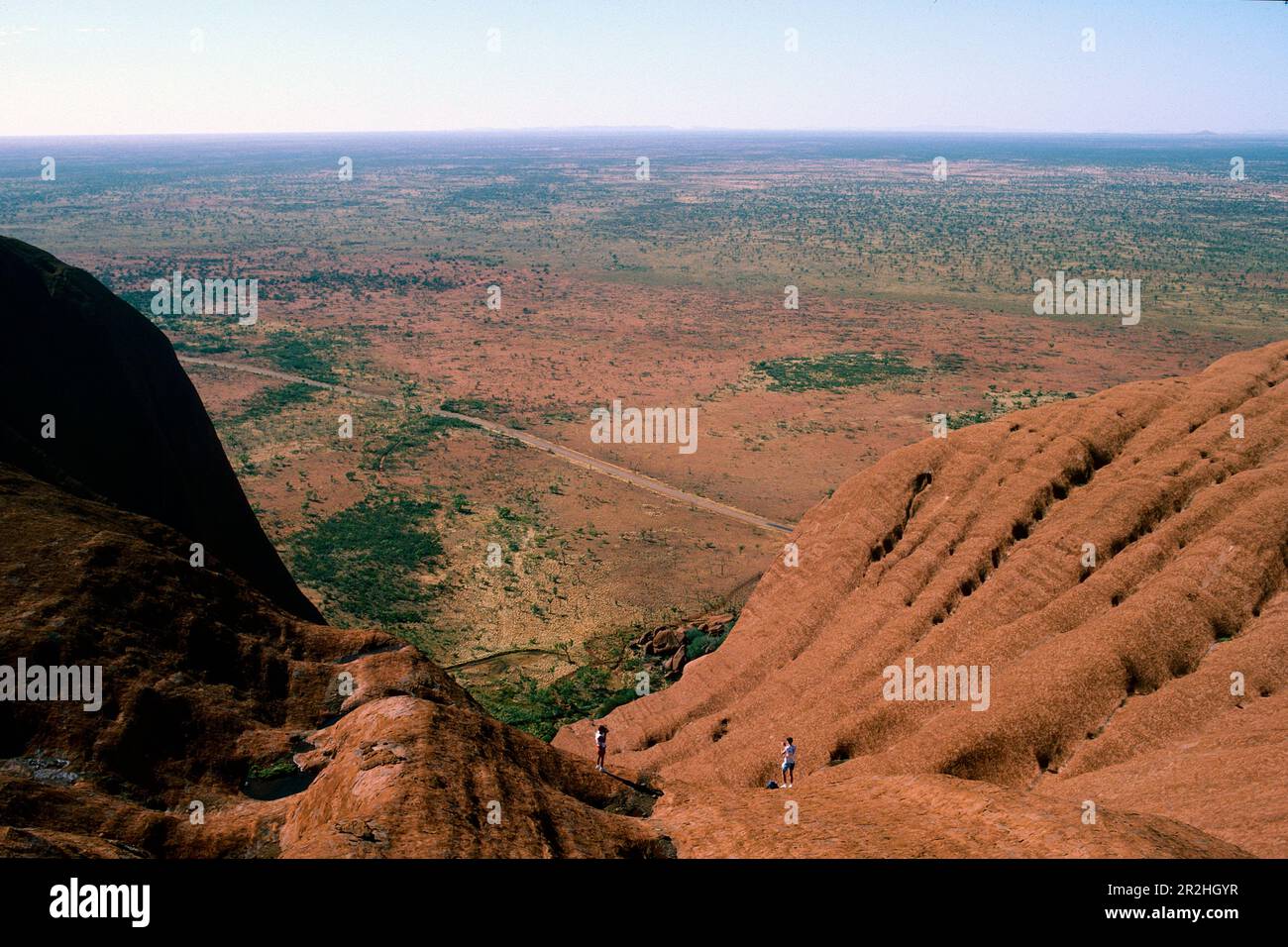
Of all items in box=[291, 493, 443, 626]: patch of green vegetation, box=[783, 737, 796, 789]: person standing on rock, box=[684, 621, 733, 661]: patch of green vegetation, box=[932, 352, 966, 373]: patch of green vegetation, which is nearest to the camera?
box=[783, 737, 796, 789]: person standing on rock

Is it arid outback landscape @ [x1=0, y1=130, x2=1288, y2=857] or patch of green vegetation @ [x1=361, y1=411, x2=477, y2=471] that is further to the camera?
patch of green vegetation @ [x1=361, y1=411, x2=477, y2=471]

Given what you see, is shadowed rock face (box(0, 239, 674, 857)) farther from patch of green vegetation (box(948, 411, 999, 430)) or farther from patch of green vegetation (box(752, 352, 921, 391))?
patch of green vegetation (box(752, 352, 921, 391))

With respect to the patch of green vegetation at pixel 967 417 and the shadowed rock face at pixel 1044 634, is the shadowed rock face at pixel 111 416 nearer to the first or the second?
the shadowed rock face at pixel 1044 634

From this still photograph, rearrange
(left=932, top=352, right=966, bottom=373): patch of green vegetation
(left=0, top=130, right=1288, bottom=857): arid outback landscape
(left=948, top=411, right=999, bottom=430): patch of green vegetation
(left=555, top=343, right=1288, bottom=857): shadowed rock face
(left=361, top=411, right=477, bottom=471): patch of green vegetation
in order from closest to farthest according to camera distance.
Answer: (left=0, top=130, right=1288, bottom=857): arid outback landscape < (left=555, top=343, right=1288, bottom=857): shadowed rock face < (left=361, top=411, right=477, bottom=471): patch of green vegetation < (left=948, top=411, right=999, bottom=430): patch of green vegetation < (left=932, top=352, right=966, bottom=373): patch of green vegetation

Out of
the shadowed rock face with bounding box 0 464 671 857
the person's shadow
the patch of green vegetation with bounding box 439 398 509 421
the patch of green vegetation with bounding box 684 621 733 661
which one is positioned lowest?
the patch of green vegetation with bounding box 684 621 733 661

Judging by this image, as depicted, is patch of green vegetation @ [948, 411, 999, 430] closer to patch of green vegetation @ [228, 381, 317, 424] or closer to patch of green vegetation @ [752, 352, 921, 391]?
patch of green vegetation @ [752, 352, 921, 391]

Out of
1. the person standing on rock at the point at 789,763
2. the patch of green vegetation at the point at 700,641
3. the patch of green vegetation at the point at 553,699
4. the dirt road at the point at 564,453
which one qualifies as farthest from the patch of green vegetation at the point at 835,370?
the person standing on rock at the point at 789,763

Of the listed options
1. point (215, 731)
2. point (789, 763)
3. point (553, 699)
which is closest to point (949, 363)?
point (553, 699)

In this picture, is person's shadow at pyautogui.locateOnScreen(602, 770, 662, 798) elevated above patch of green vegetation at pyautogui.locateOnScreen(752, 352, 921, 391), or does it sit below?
A: below

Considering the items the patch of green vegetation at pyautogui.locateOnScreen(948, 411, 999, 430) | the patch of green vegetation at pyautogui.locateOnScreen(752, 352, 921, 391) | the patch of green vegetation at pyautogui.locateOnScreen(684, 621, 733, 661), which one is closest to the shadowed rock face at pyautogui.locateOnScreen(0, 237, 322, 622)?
the patch of green vegetation at pyautogui.locateOnScreen(684, 621, 733, 661)
